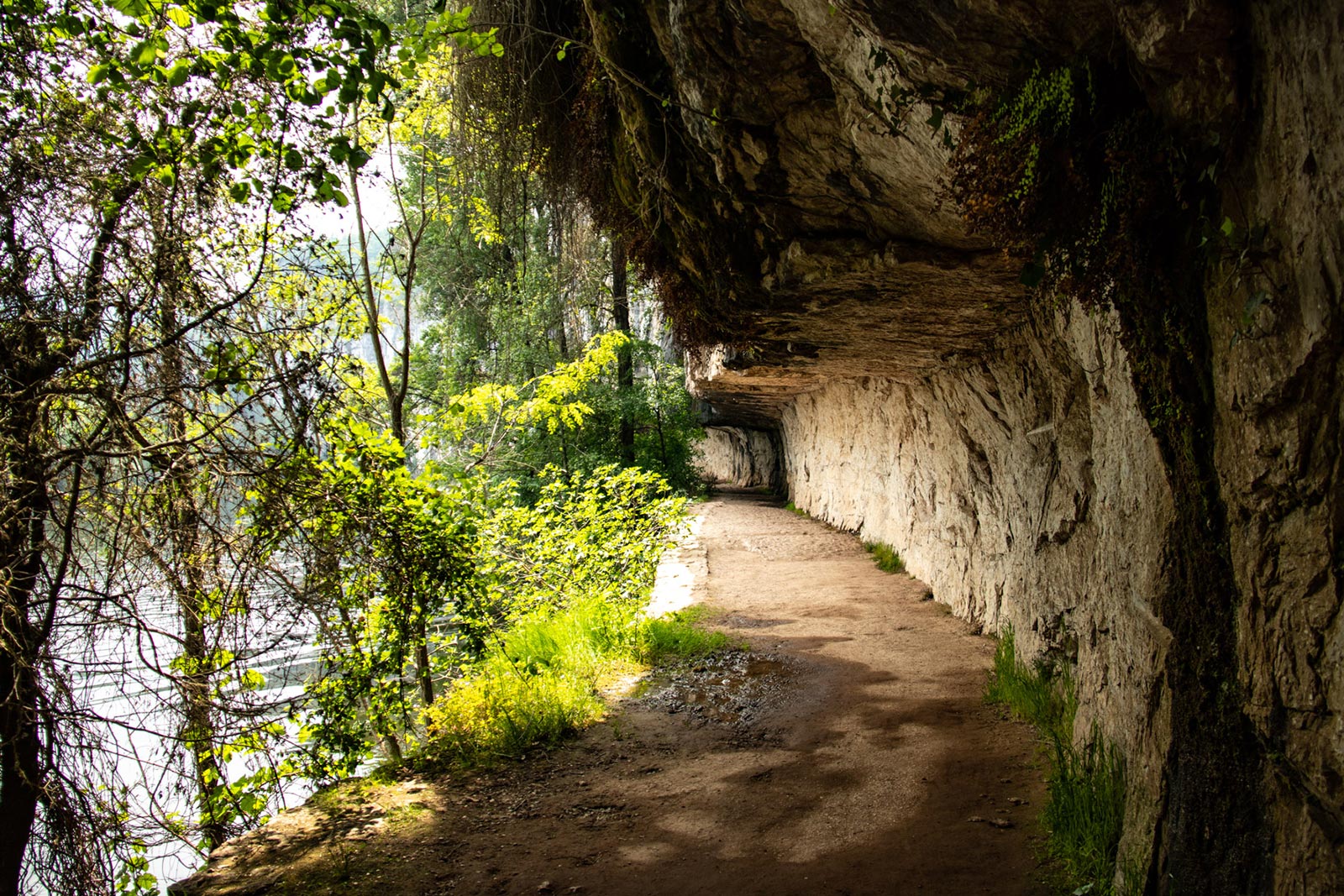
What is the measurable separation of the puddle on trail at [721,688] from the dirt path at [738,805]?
0.06 feet

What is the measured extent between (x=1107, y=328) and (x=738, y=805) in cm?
278

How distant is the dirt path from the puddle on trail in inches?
0.7

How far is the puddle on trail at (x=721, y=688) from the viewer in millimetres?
5355

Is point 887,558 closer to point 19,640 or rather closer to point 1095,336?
point 1095,336

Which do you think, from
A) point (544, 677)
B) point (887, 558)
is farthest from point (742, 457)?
point (544, 677)

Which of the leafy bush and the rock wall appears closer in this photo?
the leafy bush

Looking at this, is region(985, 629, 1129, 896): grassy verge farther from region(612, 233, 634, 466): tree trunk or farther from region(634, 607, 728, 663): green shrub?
region(612, 233, 634, 466): tree trunk

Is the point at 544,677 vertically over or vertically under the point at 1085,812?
over

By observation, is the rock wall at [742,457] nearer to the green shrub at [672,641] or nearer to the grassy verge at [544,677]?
the green shrub at [672,641]

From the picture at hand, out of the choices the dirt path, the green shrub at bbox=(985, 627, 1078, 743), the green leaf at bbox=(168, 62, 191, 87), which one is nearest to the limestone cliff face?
the green shrub at bbox=(985, 627, 1078, 743)

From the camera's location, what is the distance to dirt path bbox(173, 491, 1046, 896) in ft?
11.3

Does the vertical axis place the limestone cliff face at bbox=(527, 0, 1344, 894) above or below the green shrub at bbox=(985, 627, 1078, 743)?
above

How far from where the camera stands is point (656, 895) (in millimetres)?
3336

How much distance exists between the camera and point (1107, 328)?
10.7 ft
